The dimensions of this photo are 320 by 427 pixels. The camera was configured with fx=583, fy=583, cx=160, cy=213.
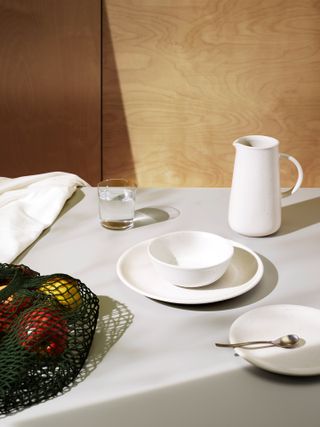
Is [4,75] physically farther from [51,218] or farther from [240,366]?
[240,366]

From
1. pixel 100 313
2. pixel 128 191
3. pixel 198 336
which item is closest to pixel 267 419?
pixel 198 336

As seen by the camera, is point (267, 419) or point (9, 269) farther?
point (9, 269)

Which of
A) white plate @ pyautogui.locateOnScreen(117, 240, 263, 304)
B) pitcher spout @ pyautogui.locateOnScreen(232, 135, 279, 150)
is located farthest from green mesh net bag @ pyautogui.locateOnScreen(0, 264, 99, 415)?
pitcher spout @ pyautogui.locateOnScreen(232, 135, 279, 150)

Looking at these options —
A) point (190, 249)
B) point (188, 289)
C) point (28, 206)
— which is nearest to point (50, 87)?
point (28, 206)

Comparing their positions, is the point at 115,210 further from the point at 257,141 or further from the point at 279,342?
the point at 279,342

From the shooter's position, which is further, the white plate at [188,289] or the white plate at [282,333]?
the white plate at [188,289]

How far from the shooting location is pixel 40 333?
0.72 meters

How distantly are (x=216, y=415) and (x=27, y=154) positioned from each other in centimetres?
193

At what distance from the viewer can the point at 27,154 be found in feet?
7.93

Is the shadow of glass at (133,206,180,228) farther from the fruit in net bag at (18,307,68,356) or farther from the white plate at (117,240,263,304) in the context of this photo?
the fruit in net bag at (18,307,68,356)

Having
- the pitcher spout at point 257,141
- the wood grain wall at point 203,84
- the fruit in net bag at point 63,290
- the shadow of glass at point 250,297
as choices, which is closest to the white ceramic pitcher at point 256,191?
the pitcher spout at point 257,141

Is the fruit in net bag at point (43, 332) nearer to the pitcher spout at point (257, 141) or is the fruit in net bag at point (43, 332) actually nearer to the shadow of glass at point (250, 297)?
the shadow of glass at point (250, 297)

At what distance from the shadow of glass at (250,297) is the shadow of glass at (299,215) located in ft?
0.62

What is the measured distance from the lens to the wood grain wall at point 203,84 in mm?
2271
